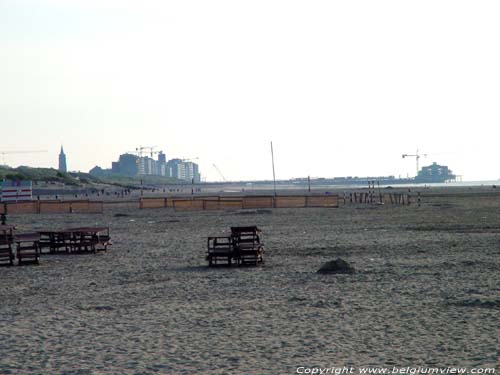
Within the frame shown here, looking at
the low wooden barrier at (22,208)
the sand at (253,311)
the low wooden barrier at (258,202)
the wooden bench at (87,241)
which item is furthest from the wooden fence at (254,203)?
the sand at (253,311)

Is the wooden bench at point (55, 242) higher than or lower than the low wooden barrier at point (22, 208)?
lower

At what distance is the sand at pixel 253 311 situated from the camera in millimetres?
9180

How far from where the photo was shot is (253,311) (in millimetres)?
12266

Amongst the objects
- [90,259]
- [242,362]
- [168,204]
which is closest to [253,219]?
[90,259]

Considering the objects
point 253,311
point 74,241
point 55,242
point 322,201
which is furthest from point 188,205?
point 253,311

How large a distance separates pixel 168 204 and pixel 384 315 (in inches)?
1954

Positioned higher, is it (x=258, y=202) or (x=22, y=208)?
(x=22, y=208)

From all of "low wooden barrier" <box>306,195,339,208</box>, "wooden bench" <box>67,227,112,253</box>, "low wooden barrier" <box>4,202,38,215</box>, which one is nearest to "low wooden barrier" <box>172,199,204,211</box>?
"low wooden barrier" <box>306,195,339,208</box>

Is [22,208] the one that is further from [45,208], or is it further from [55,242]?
[55,242]

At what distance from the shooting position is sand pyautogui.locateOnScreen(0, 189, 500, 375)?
9180 mm

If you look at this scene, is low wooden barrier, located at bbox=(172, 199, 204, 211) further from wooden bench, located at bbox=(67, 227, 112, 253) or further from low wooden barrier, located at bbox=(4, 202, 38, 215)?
wooden bench, located at bbox=(67, 227, 112, 253)

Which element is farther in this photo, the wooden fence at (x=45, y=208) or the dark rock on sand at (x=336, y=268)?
the wooden fence at (x=45, y=208)

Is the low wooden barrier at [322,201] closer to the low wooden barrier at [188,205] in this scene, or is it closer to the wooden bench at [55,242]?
the low wooden barrier at [188,205]

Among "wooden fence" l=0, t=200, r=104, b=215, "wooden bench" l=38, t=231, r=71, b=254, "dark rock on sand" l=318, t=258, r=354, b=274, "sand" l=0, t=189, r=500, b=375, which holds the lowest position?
"sand" l=0, t=189, r=500, b=375
